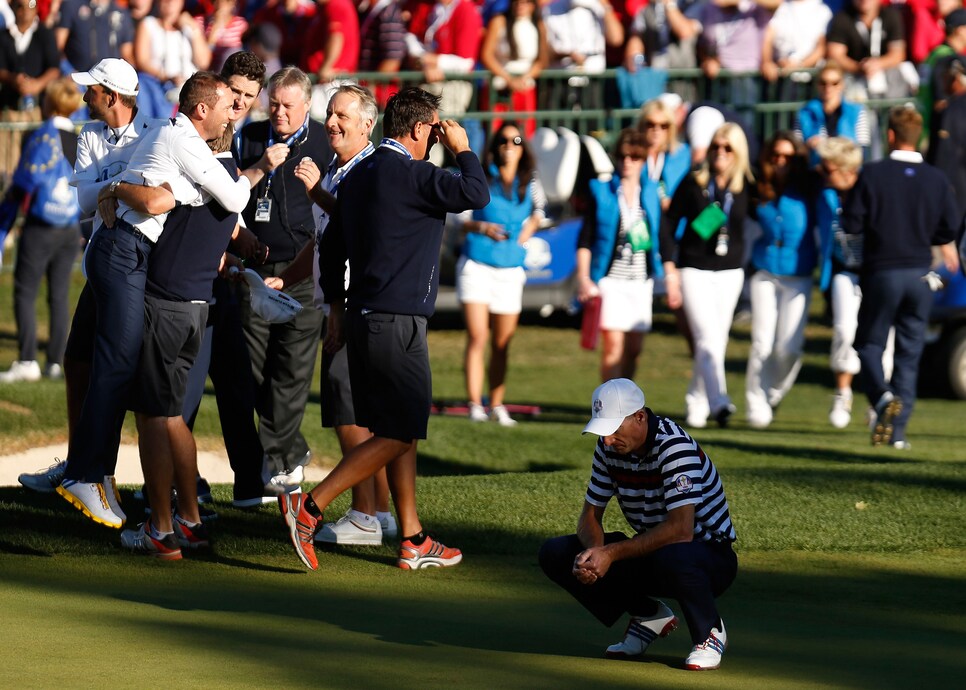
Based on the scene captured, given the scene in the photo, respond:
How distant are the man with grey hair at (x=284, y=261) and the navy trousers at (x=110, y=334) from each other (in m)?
1.39

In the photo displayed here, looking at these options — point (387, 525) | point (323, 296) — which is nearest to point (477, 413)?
point (387, 525)

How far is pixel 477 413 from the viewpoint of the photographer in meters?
12.9

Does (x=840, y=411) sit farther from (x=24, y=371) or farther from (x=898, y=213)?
(x=24, y=371)

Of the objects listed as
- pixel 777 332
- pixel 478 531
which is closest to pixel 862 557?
pixel 478 531

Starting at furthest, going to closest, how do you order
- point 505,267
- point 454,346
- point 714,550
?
1. point 454,346
2. point 505,267
3. point 714,550

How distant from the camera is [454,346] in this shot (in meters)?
17.5

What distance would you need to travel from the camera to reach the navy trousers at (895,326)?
1180cm

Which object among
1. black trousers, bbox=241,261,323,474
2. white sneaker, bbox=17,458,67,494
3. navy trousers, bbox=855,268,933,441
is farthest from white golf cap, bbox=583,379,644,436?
navy trousers, bbox=855,268,933,441

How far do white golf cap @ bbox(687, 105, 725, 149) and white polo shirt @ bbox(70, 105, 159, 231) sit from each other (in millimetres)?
7810

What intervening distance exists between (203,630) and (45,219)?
7.59 m

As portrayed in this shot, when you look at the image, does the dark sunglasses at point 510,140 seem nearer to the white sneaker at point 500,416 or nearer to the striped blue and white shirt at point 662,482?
the white sneaker at point 500,416

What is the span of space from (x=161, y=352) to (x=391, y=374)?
106cm

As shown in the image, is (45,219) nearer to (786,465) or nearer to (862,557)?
(786,465)

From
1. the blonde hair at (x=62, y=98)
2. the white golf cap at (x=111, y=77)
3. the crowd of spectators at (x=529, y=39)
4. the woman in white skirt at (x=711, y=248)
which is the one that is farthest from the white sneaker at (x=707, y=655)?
the crowd of spectators at (x=529, y=39)
